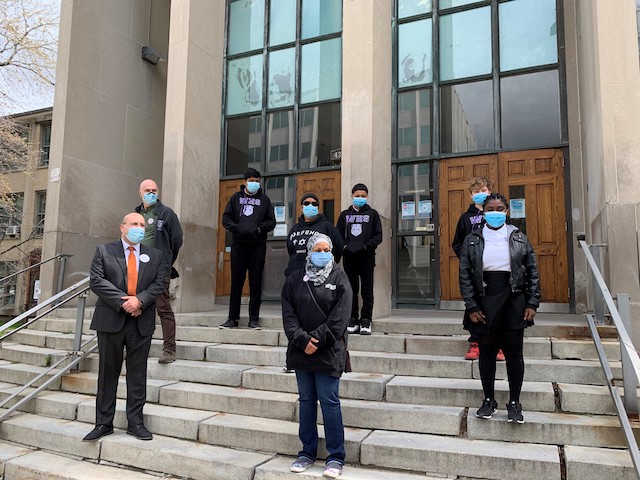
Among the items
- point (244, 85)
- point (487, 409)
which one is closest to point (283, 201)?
point (244, 85)

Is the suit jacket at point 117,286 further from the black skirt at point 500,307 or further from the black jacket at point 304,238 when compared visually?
the black skirt at point 500,307

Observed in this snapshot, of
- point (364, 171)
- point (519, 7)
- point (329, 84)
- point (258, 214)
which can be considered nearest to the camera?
point (258, 214)

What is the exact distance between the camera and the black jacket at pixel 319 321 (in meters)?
3.91

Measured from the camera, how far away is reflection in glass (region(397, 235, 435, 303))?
9.48m

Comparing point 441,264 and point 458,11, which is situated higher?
point 458,11

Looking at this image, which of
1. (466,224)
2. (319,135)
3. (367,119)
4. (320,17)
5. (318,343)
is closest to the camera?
(318,343)

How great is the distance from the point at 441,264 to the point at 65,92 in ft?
25.4

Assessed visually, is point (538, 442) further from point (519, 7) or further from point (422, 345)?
point (519, 7)

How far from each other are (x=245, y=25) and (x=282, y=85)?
1.82m

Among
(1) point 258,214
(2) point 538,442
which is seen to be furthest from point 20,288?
(2) point 538,442

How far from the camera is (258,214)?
6789 millimetres

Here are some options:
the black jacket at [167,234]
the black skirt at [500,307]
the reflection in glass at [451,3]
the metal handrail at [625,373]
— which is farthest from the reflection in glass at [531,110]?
the black jacket at [167,234]

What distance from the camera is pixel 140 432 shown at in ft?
15.7

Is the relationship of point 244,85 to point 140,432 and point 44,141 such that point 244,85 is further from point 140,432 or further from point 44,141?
point 44,141
